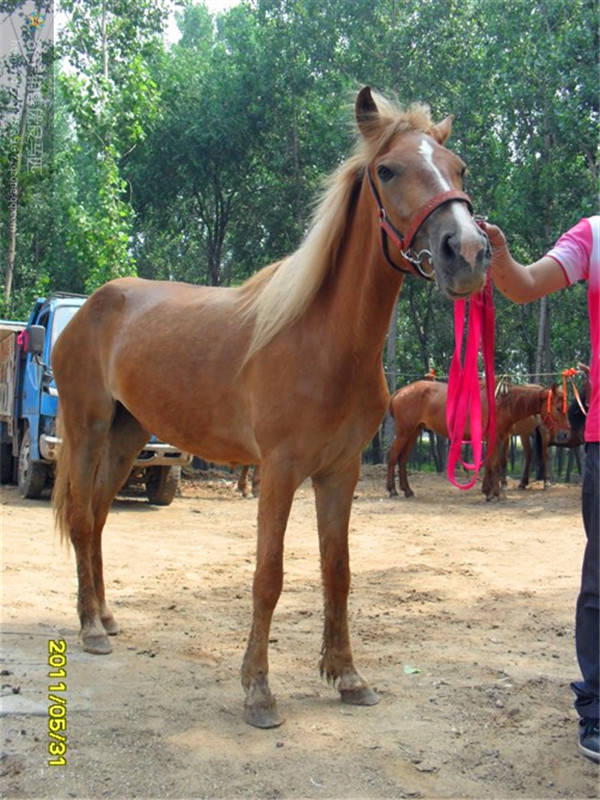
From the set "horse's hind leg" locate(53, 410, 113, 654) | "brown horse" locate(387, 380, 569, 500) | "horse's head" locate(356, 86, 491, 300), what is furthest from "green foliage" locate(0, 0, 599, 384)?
"horse's head" locate(356, 86, 491, 300)

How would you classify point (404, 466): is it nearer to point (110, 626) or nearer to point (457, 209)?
point (110, 626)

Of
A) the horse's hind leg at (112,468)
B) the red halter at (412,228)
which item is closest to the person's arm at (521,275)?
the red halter at (412,228)

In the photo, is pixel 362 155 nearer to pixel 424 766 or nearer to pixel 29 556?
pixel 424 766

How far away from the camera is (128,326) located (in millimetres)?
4273

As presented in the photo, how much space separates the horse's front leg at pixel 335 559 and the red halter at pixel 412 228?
1.00 m

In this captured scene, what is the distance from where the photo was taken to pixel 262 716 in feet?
10.2

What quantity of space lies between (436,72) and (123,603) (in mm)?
18185

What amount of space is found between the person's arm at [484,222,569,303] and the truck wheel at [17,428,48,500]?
8.07 m

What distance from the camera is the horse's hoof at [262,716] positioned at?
3.10m

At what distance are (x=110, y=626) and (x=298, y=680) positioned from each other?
1228 millimetres

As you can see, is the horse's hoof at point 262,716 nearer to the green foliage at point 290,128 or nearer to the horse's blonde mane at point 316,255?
the horse's blonde mane at point 316,255

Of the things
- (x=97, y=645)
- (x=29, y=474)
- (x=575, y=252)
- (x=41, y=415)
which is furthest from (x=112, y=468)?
(x=29, y=474)

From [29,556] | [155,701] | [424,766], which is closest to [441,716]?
[424,766]

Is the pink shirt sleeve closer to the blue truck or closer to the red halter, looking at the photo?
the red halter
